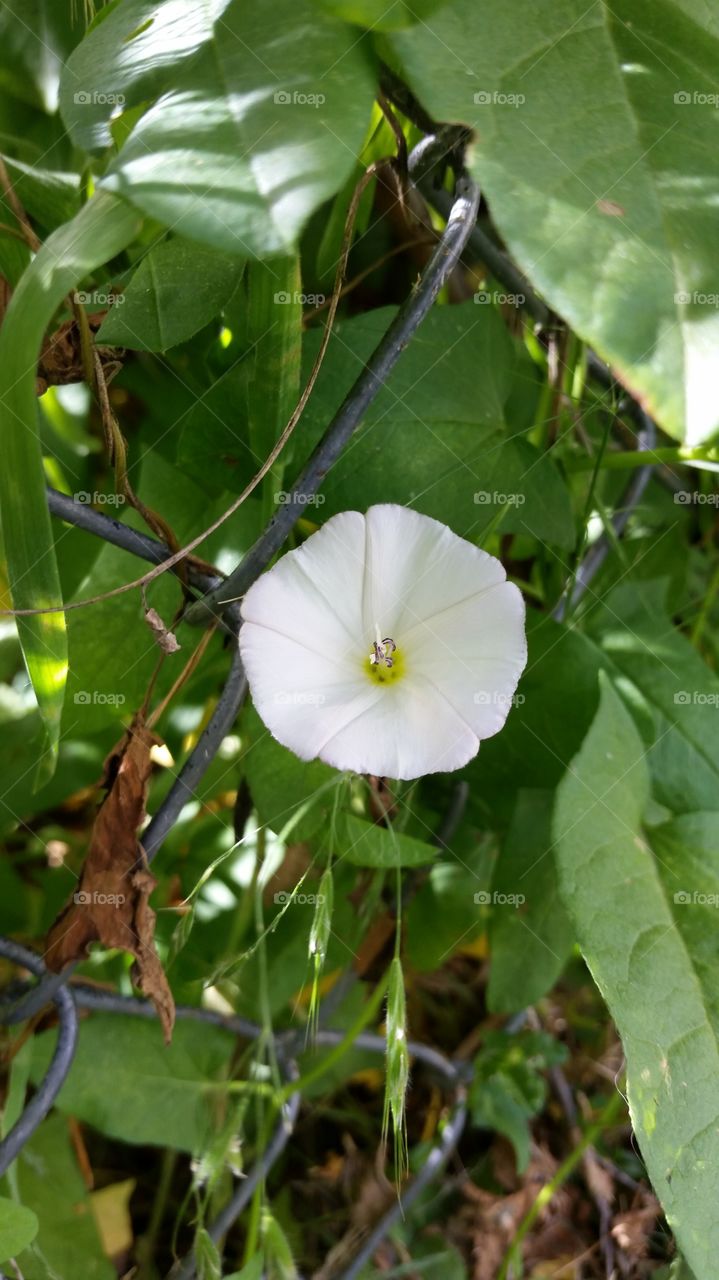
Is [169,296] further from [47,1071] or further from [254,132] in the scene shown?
[47,1071]

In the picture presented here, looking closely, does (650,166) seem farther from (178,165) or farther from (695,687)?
(695,687)

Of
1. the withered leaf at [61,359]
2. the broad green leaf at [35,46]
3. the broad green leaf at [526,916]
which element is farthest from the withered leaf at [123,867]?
the broad green leaf at [35,46]

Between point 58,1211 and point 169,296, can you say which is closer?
point 169,296

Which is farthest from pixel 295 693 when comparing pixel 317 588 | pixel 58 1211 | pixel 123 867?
pixel 58 1211

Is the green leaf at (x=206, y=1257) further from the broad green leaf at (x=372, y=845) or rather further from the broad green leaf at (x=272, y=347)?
the broad green leaf at (x=272, y=347)

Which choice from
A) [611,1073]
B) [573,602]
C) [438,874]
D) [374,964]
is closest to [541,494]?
[573,602]
